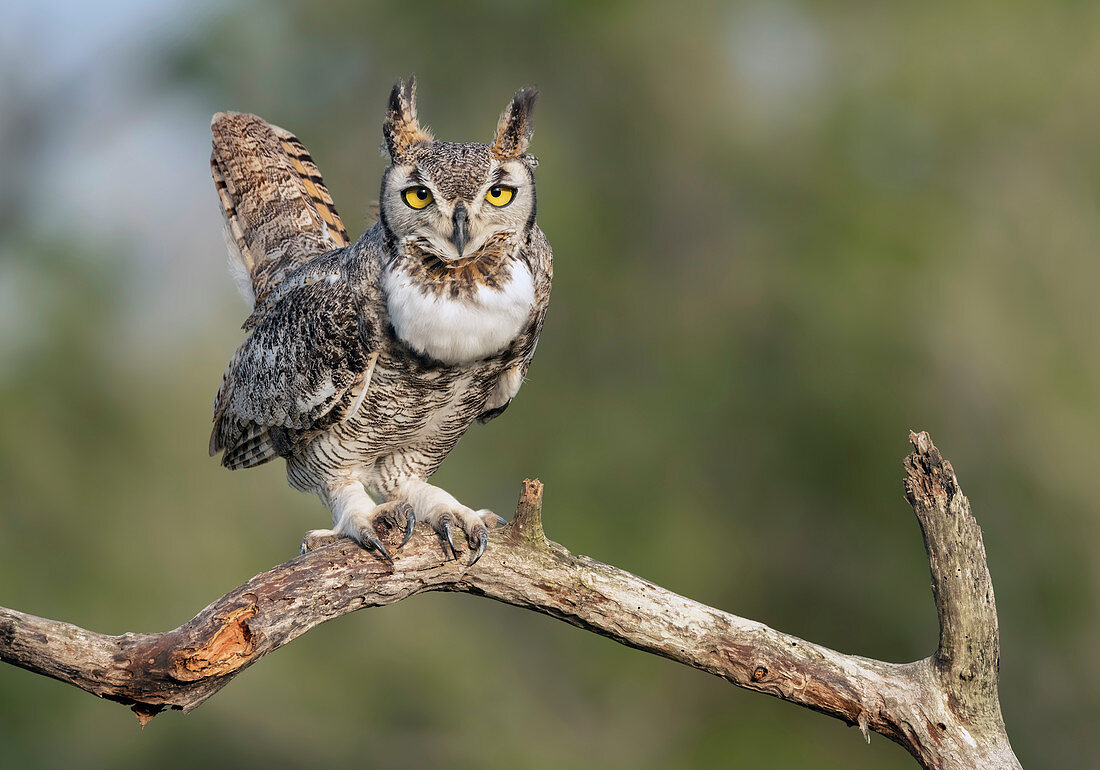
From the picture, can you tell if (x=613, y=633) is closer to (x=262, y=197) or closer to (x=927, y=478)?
(x=927, y=478)

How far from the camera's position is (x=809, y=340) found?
6207mm

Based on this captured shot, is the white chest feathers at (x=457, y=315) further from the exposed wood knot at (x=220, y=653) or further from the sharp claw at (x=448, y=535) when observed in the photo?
the exposed wood knot at (x=220, y=653)

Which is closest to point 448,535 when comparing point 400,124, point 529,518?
point 529,518

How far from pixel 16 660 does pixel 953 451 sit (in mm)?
4935

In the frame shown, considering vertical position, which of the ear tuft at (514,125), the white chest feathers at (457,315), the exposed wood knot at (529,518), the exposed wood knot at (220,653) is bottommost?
the exposed wood knot at (220,653)

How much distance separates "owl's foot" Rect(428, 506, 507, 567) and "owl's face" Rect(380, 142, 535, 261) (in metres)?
0.57

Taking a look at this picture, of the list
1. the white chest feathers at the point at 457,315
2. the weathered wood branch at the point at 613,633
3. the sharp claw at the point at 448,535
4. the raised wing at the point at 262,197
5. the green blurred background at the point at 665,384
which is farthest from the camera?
the green blurred background at the point at 665,384

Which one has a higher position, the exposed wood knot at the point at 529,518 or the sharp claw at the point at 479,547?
the exposed wood knot at the point at 529,518

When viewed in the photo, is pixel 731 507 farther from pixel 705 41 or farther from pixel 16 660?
pixel 16 660

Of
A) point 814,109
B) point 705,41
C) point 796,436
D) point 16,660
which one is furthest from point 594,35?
point 16,660

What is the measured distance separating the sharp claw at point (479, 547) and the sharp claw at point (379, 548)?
17cm

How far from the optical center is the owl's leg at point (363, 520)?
2174mm

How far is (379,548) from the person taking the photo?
214cm

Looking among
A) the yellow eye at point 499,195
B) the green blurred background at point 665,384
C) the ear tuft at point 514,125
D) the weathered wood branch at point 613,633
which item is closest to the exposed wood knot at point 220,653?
the weathered wood branch at point 613,633
